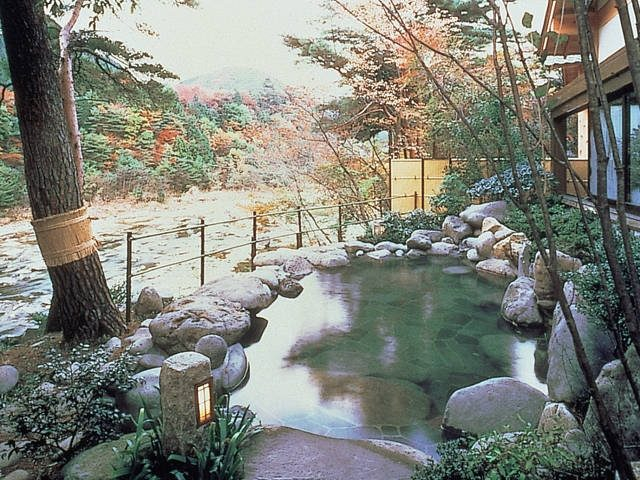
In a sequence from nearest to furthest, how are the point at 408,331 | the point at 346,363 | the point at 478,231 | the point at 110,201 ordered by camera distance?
the point at 346,363, the point at 408,331, the point at 478,231, the point at 110,201

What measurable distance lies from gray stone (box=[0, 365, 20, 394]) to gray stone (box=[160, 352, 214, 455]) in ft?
4.54

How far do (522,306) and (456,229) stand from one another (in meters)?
3.41

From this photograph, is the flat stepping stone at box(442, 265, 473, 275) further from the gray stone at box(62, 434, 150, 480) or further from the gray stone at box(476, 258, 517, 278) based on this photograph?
the gray stone at box(62, 434, 150, 480)

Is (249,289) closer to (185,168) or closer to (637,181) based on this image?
(637,181)

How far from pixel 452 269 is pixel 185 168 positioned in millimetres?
5975

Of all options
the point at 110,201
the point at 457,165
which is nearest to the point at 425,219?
the point at 457,165

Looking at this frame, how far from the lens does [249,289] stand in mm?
4781

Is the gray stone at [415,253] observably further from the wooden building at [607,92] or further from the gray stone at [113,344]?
the gray stone at [113,344]

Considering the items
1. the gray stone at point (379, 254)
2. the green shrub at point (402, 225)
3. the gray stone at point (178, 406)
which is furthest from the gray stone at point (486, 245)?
the gray stone at point (178, 406)

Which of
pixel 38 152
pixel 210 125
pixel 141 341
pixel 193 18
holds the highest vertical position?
pixel 193 18

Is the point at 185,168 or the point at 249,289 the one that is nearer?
the point at 249,289

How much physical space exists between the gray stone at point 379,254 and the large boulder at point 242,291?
2423 millimetres

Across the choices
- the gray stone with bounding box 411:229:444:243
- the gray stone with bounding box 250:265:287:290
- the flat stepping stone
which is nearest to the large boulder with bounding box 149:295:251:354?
the gray stone with bounding box 250:265:287:290

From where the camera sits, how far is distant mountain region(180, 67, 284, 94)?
10984 millimetres
